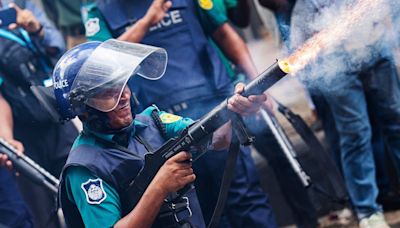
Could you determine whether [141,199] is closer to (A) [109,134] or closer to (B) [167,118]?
(A) [109,134]

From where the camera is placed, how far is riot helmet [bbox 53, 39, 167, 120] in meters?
2.86

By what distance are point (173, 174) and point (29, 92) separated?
194 centimetres

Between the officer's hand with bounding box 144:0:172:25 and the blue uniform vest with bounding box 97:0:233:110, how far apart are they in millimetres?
87

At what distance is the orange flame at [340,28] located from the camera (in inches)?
117

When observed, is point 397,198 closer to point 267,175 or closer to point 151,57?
point 267,175

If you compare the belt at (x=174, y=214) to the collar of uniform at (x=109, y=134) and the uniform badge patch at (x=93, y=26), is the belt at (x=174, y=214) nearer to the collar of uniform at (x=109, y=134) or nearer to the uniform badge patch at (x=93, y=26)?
the collar of uniform at (x=109, y=134)

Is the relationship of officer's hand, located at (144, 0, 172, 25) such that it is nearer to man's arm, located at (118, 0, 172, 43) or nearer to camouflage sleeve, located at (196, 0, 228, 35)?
man's arm, located at (118, 0, 172, 43)

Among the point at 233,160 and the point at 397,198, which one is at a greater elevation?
the point at 233,160

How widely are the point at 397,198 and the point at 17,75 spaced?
2.69 meters

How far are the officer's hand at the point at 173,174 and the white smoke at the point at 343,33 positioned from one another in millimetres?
753

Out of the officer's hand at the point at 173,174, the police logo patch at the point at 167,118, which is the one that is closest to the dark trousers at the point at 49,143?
the police logo patch at the point at 167,118

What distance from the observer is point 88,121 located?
293 cm

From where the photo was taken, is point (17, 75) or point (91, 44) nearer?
point (91, 44)

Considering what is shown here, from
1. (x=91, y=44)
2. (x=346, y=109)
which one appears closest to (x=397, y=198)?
(x=346, y=109)
